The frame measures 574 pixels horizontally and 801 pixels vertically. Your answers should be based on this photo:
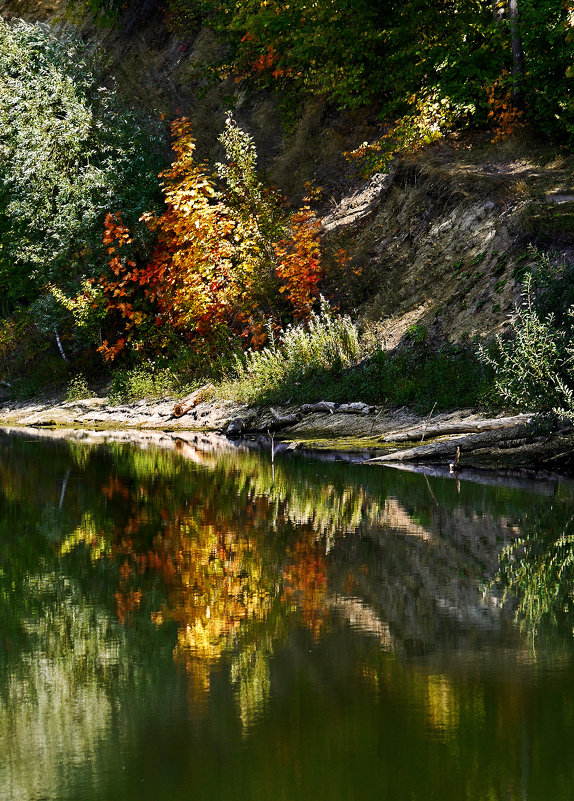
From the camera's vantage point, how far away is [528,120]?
2183 cm

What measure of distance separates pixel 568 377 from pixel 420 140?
36.3 ft

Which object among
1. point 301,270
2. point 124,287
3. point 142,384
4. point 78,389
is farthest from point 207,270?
point 78,389

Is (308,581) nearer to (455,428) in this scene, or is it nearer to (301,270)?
(455,428)

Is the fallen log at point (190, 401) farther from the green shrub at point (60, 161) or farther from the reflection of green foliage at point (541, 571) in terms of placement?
the reflection of green foliage at point (541, 571)

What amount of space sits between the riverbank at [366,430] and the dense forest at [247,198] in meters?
0.61

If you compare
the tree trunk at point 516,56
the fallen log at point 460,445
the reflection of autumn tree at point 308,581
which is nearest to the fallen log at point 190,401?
the fallen log at point 460,445

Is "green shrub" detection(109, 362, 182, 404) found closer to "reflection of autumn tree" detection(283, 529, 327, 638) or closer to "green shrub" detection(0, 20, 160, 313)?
"green shrub" detection(0, 20, 160, 313)

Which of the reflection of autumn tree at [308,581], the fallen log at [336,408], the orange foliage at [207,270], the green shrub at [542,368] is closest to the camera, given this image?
the reflection of autumn tree at [308,581]

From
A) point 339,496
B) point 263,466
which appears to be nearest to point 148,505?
point 339,496

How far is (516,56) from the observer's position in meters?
21.4

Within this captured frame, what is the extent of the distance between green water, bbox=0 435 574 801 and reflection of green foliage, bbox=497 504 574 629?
1.0 inches

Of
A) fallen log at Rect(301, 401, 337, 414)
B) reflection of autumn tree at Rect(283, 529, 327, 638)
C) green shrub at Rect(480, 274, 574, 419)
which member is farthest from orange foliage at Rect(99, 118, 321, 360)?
reflection of autumn tree at Rect(283, 529, 327, 638)

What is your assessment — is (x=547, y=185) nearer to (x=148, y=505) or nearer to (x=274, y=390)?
(x=274, y=390)

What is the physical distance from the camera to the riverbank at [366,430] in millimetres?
13273
